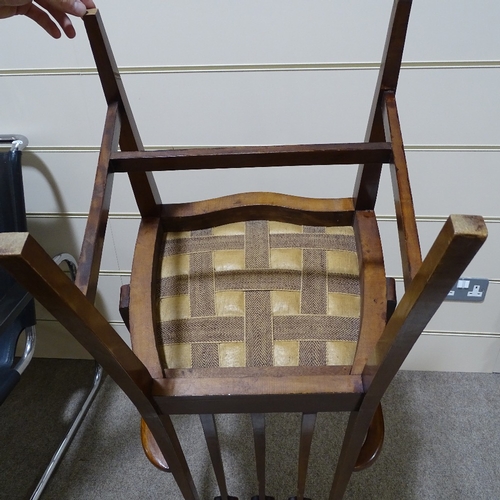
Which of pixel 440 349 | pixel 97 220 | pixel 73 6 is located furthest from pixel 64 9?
pixel 440 349

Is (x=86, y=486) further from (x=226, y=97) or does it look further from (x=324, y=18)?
(x=324, y=18)

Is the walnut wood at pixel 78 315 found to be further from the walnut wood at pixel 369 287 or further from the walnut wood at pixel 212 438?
the walnut wood at pixel 369 287

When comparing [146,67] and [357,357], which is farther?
[146,67]

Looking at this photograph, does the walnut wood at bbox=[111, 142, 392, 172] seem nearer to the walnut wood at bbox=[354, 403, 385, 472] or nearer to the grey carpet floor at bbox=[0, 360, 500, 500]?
the walnut wood at bbox=[354, 403, 385, 472]

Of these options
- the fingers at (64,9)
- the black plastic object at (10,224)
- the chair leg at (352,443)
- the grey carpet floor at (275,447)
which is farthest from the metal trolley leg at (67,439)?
the fingers at (64,9)

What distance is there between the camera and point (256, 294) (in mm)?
729

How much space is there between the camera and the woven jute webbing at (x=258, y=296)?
2.25 ft

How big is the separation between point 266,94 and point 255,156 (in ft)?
1.20

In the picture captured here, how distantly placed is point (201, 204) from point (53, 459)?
2.80 ft

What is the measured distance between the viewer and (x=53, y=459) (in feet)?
3.92

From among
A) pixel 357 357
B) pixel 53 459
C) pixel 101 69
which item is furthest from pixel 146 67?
pixel 53 459

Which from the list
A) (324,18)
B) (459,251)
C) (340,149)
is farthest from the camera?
(324,18)

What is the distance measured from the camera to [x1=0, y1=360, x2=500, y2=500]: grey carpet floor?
45.9 inches

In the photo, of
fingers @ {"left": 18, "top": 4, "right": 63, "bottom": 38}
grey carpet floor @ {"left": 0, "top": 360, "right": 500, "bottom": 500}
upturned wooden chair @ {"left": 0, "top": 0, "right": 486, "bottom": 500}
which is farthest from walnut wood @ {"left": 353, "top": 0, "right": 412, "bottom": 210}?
grey carpet floor @ {"left": 0, "top": 360, "right": 500, "bottom": 500}
